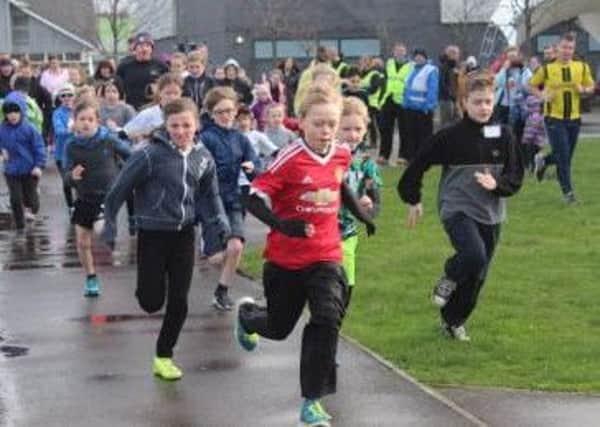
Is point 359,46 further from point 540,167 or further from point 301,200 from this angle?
point 301,200

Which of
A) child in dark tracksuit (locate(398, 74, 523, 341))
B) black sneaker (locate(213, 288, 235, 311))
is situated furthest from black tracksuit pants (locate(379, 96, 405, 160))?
child in dark tracksuit (locate(398, 74, 523, 341))

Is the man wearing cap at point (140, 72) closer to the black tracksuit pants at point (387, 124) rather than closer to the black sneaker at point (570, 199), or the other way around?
the black sneaker at point (570, 199)

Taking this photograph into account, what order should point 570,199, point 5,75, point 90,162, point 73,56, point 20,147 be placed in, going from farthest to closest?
point 73,56 → point 5,75 → point 570,199 → point 20,147 → point 90,162

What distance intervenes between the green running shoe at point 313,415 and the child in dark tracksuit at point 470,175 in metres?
2.27

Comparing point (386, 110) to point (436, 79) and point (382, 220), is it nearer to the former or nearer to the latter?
point (436, 79)

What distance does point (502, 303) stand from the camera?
978 centimetres

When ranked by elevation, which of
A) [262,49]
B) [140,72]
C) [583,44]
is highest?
[262,49]

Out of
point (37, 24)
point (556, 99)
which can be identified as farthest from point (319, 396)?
point (37, 24)

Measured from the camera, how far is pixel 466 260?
8250 mm

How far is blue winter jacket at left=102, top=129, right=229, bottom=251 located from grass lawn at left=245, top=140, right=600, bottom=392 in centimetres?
165

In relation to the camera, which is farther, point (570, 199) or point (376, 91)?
point (376, 91)

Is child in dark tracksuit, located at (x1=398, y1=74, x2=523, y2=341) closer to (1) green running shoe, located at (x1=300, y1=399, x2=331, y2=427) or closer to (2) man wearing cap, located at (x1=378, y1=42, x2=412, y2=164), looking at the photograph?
(1) green running shoe, located at (x1=300, y1=399, x2=331, y2=427)

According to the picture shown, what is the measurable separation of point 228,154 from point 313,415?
379 cm

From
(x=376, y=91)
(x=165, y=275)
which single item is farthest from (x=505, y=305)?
(x=376, y=91)
